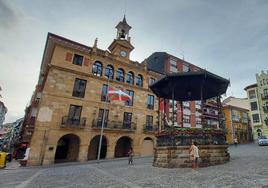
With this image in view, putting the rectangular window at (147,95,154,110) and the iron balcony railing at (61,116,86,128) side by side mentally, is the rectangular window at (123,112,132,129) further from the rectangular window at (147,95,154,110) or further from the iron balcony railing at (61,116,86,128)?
the iron balcony railing at (61,116,86,128)

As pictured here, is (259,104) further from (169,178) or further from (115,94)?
(169,178)

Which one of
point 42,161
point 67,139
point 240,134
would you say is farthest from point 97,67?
point 240,134

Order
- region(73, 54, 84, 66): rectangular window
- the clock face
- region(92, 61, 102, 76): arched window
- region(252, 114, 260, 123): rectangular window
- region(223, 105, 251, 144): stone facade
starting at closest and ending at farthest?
region(73, 54, 84, 66): rectangular window → region(92, 61, 102, 76): arched window → the clock face → region(252, 114, 260, 123): rectangular window → region(223, 105, 251, 144): stone facade

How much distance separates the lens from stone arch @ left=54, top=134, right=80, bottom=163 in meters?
23.6

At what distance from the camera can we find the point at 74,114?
911 inches

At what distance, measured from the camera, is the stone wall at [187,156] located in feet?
37.6

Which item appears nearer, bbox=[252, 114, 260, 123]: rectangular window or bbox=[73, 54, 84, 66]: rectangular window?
bbox=[73, 54, 84, 66]: rectangular window

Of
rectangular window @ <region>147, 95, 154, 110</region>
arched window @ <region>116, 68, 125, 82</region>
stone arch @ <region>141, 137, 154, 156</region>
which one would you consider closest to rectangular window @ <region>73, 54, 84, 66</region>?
arched window @ <region>116, 68, 125, 82</region>

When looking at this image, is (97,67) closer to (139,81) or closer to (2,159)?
(139,81)

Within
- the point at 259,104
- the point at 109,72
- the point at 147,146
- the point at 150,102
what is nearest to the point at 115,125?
the point at 147,146

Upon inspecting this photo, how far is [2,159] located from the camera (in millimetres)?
17828

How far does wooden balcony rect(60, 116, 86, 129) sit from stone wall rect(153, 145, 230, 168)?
13647 millimetres

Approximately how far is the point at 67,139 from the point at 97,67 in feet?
38.2

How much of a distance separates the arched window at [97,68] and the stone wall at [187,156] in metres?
17.7
